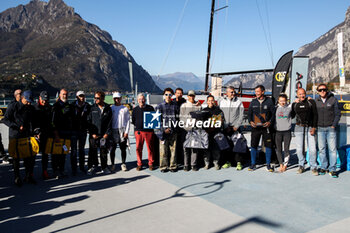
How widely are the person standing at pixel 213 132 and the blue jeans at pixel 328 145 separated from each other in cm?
209

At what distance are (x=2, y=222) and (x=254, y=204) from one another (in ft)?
12.1

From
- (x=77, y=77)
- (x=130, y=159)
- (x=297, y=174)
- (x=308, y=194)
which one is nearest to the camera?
(x=308, y=194)

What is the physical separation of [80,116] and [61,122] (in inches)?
16.5

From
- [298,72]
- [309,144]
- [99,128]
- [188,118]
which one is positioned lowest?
[309,144]

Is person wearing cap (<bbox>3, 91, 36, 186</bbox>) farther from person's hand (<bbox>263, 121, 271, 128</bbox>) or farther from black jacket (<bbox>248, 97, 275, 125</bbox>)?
person's hand (<bbox>263, 121, 271, 128</bbox>)

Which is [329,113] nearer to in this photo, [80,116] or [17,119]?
[80,116]

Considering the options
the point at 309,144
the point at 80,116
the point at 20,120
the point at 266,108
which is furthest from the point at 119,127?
the point at 309,144

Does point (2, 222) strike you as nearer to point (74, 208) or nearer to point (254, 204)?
point (74, 208)

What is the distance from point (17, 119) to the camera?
5172 mm

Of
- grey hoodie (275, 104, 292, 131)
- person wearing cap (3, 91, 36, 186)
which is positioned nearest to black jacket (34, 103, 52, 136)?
person wearing cap (3, 91, 36, 186)

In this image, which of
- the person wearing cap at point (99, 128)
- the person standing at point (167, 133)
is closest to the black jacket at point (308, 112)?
the person standing at point (167, 133)

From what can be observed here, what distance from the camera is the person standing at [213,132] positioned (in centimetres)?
609

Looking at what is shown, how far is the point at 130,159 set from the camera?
749 cm

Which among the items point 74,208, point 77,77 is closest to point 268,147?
point 74,208
